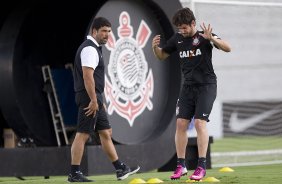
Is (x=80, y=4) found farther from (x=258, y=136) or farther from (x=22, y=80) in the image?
(x=258, y=136)

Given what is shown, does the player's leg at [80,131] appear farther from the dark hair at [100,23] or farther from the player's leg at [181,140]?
the player's leg at [181,140]

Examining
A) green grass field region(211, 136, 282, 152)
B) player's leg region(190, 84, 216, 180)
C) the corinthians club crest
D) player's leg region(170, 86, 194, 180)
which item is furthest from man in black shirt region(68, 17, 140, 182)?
green grass field region(211, 136, 282, 152)

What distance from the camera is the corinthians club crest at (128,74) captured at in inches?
516

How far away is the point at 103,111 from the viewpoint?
10.8 metres

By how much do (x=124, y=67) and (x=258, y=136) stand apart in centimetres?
996

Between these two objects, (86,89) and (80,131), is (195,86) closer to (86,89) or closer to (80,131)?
(86,89)

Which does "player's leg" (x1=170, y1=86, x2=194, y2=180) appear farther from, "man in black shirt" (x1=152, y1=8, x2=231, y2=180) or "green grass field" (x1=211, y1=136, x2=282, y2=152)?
"green grass field" (x1=211, y1=136, x2=282, y2=152)

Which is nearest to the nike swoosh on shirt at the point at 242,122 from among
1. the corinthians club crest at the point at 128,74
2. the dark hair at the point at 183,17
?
the corinthians club crest at the point at 128,74

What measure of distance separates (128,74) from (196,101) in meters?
3.29

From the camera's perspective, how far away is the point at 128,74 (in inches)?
525

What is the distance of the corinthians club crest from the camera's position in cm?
1311

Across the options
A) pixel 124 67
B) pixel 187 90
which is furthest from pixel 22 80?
pixel 187 90

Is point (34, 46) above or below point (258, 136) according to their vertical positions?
above

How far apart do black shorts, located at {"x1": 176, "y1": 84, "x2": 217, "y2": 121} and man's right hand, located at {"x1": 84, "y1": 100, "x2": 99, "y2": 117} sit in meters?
Result: 0.88
